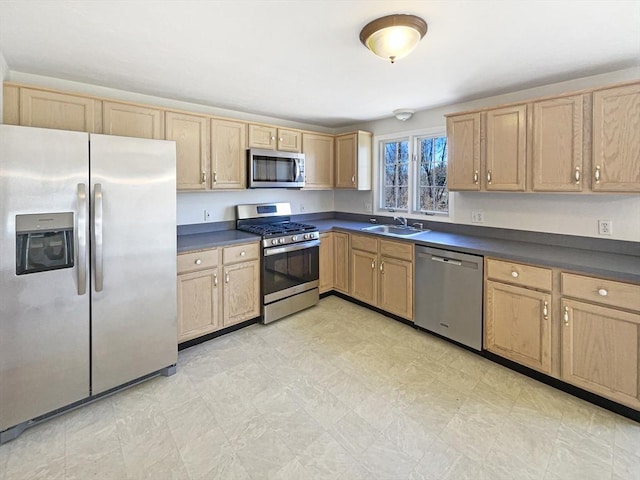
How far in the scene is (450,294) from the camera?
294 cm

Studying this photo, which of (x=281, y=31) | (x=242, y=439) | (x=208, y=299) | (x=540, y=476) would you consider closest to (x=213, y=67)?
(x=281, y=31)

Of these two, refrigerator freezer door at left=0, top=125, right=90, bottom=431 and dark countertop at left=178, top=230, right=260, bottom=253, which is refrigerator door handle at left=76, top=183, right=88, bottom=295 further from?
dark countertop at left=178, top=230, right=260, bottom=253

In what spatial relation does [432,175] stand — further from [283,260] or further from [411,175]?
[283,260]

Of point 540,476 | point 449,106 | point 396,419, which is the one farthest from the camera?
point 449,106

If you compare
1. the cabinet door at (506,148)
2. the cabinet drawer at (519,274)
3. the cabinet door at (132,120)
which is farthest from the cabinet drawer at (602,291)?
the cabinet door at (132,120)

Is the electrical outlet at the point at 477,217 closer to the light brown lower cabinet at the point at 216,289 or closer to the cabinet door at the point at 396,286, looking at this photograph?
the cabinet door at the point at 396,286

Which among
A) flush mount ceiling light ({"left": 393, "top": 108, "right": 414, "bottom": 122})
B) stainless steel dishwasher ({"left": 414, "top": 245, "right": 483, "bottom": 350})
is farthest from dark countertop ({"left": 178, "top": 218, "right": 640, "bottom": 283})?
flush mount ceiling light ({"left": 393, "top": 108, "right": 414, "bottom": 122})

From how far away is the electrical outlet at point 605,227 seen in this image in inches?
99.1

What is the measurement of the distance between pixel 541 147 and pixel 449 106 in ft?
4.10

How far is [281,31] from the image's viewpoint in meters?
1.92

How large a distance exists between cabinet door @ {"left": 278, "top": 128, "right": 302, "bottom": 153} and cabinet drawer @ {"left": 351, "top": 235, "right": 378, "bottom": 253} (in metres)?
1.32

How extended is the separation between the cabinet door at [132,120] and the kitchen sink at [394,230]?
7.82ft

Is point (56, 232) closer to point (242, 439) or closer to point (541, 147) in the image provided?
point (242, 439)

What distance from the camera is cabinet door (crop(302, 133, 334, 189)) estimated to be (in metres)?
4.15
